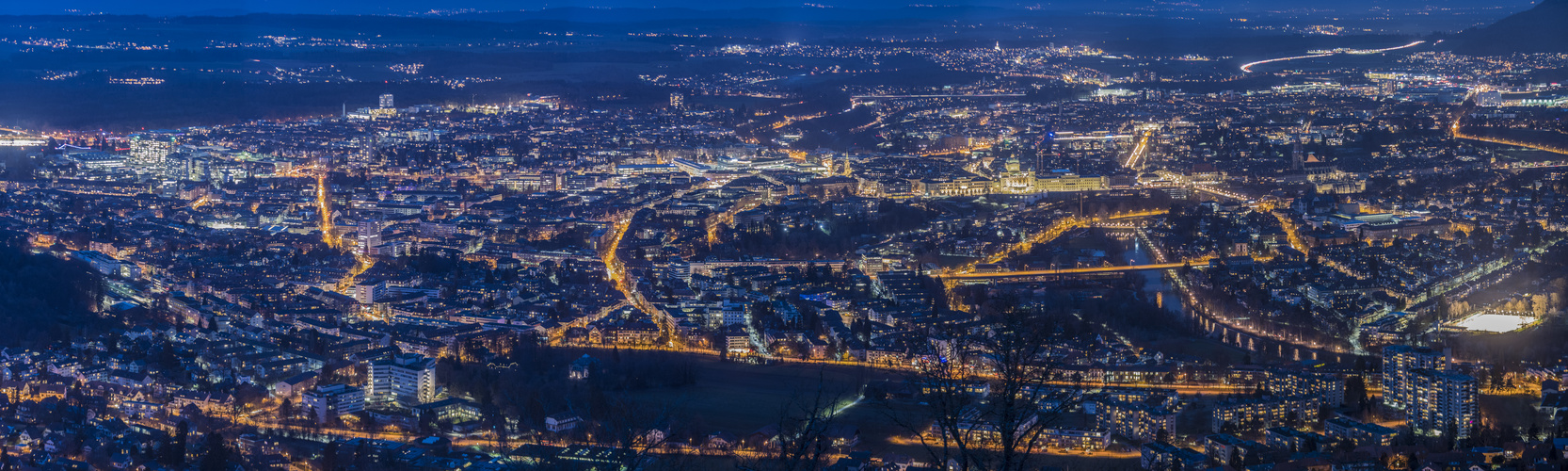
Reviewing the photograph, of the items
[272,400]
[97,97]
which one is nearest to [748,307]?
[272,400]

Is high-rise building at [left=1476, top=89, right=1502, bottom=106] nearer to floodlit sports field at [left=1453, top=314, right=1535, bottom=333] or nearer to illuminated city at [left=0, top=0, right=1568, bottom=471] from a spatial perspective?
illuminated city at [left=0, top=0, right=1568, bottom=471]

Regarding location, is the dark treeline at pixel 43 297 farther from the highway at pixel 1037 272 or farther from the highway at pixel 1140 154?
the highway at pixel 1140 154

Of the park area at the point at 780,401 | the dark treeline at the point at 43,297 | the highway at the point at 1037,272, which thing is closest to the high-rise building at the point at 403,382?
the park area at the point at 780,401

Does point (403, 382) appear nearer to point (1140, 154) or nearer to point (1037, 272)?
point (1037, 272)

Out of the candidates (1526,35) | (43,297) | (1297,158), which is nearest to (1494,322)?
(43,297)

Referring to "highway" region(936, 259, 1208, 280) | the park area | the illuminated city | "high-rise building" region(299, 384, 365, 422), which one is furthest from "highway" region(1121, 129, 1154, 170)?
"high-rise building" region(299, 384, 365, 422)

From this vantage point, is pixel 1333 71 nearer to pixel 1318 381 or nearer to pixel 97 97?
pixel 97 97
